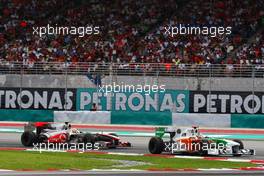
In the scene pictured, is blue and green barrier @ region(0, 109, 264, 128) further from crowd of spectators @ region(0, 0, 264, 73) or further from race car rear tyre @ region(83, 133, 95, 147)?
race car rear tyre @ region(83, 133, 95, 147)

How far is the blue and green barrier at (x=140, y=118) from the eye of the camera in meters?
31.4

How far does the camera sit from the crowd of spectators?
123 ft

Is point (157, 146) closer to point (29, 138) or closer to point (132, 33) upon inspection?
point (29, 138)

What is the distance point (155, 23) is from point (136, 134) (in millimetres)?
11340

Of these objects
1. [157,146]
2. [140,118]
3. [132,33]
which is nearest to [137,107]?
[140,118]

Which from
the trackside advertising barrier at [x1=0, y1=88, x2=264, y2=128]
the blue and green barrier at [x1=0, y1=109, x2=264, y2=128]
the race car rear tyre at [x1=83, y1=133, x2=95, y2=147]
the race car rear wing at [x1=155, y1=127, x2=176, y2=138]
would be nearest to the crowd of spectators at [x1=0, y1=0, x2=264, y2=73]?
the trackside advertising barrier at [x1=0, y1=88, x2=264, y2=128]

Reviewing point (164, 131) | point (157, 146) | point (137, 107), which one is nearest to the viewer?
point (157, 146)

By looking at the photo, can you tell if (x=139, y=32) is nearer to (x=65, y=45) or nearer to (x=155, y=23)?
(x=155, y=23)

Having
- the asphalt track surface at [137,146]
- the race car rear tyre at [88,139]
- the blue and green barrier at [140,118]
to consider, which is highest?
the blue and green barrier at [140,118]

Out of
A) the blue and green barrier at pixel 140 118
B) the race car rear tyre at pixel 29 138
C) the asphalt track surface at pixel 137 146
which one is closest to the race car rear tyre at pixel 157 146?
the asphalt track surface at pixel 137 146

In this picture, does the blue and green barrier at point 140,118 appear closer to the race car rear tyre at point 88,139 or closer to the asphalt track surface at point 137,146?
the asphalt track surface at point 137,146

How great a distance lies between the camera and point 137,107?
33156 millimetres

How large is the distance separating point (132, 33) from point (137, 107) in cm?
861

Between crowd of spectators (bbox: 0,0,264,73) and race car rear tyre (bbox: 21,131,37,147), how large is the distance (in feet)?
32.0
